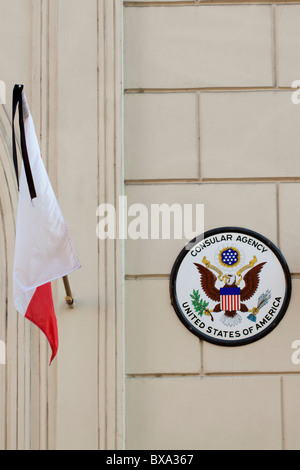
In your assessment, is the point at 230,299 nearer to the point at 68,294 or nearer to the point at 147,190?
the point at 147,190

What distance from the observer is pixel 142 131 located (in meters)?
4.83

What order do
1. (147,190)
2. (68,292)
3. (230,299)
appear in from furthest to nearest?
(147,190), (230,299), (68,292)

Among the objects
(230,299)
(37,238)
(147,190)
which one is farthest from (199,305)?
(37,238)

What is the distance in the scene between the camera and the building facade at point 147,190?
4.53 metres

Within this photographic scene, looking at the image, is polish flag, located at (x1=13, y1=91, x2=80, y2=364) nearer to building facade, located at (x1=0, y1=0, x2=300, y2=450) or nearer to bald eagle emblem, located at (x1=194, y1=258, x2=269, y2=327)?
building facade, located at (x1=0, y1=0, x2=300, y2=450)

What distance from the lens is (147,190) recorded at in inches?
188

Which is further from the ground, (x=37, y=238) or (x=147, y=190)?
(x=147, y=190)

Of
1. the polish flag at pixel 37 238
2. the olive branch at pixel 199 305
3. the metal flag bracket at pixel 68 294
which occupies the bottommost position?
the olive branch at pixel 199 305

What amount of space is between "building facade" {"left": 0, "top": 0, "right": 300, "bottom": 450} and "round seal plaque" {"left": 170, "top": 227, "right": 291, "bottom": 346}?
0.08 meters

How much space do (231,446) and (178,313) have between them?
100cm

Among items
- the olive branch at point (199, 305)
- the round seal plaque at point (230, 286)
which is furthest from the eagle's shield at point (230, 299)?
the olive branch at point (199, 305)

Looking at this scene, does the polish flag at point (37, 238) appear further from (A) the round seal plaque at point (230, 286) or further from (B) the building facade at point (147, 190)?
(A) the round seal plaque at point (230, 286)

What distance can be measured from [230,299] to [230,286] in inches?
3.7

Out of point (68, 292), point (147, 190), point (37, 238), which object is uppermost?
point (147, 190)
